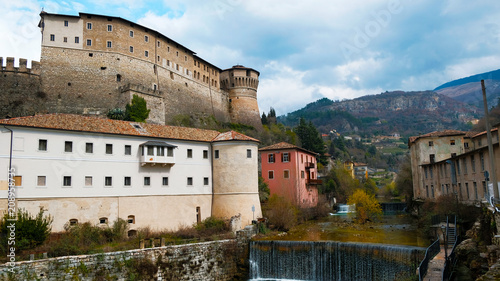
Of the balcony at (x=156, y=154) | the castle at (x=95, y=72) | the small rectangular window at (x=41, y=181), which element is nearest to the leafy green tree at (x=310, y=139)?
the castle at (x=95, y=72)

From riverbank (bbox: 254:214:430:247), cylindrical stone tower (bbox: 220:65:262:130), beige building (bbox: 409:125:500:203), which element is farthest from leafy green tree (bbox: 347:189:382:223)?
cylindrical stone tower (bbox: 220:65:262:130)

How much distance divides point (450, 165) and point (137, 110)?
115 ft

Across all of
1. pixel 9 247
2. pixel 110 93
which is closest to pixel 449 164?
pixel 9 247

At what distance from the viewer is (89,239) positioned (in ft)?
76.9

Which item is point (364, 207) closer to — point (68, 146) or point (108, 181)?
point (108, 181)

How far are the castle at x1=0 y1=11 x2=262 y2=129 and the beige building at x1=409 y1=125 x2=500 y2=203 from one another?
33.8 meters

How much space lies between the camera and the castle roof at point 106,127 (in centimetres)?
2423

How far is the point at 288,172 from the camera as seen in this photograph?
41.7 meters

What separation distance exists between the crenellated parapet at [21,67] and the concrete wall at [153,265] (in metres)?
30.9

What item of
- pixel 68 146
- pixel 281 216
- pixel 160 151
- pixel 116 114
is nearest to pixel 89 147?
pixel 68 146

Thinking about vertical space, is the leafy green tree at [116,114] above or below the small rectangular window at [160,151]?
above

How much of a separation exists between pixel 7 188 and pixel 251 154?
18136mm

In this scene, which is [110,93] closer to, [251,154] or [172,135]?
[172,135]

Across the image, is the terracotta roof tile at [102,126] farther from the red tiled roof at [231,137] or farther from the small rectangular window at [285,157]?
the small rectangular window at [285,157]
